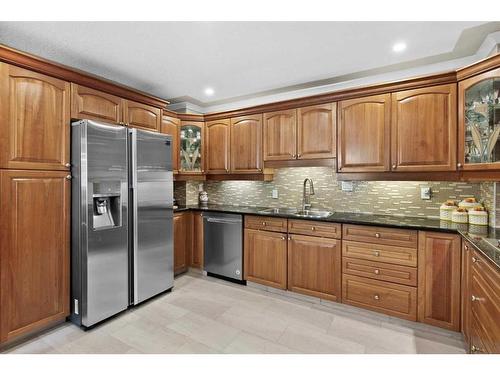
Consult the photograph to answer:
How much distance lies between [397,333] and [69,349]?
8.71 feet

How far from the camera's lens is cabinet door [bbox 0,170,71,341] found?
1.88 meters

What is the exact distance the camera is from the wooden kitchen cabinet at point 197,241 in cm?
348

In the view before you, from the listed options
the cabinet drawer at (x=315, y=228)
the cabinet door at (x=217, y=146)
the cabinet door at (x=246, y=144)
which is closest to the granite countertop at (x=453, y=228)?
the cabinet drawer at (x=315, y=228)

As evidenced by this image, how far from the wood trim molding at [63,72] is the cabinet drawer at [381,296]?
9.59 ft

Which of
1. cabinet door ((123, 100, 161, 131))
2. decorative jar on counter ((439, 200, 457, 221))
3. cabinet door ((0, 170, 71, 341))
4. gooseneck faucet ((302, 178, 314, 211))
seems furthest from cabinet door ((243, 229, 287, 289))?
cabinet door ((0, 170, 71, 341))

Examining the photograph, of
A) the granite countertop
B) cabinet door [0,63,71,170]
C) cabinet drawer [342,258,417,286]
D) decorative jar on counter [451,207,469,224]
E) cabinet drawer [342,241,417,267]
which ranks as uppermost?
cabinet door [0,63,71,170]

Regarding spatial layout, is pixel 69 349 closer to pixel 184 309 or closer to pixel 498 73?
pixel 184 309

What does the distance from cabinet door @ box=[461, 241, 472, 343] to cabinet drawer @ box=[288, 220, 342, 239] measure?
961 mm

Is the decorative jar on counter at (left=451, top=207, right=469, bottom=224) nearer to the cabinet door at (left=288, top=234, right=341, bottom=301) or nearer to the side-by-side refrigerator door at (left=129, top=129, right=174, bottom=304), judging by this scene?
the cabinet door at (left=288, top=234, right=341, bottom=301)

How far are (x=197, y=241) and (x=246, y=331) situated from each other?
5.14 ft

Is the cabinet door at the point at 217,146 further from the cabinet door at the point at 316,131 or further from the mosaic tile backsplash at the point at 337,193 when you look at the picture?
the cabinet door at the point at 316,131

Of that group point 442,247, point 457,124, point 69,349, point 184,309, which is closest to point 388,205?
point 442,247

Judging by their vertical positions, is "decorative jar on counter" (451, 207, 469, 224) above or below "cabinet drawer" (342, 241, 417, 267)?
above

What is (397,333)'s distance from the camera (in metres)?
2.18
